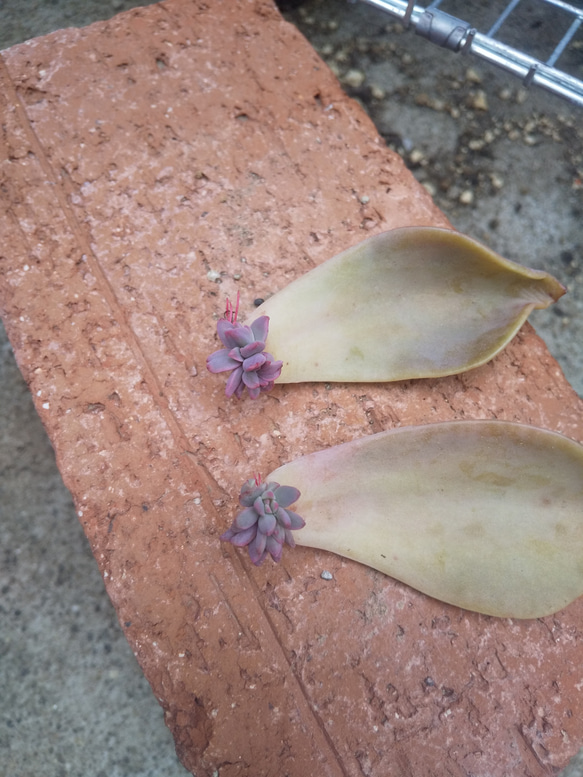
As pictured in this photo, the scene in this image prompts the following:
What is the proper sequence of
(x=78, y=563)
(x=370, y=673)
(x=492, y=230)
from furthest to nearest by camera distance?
(x=492, y=230) → (x=78, y=563) → (x=370, y=673)

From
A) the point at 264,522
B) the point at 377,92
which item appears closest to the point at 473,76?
the point at 377,92

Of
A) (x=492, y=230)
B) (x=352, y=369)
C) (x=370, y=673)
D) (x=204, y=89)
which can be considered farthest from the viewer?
(x=492, y=230)

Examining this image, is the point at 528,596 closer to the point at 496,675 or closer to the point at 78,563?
the point at 496,675

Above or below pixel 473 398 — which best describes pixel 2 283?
below

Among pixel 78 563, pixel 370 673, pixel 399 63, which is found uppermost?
pixel 399 63

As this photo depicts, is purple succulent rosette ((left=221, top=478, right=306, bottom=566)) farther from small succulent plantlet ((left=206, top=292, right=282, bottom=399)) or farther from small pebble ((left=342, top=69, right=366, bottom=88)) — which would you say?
small pebble ((left=342, top=69, right=366, bottom=88))

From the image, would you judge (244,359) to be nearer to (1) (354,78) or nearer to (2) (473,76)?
(1) (354,78)

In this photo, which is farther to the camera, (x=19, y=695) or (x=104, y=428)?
(x=19, y=695)

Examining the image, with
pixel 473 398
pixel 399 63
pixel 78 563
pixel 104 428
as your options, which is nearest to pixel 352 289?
pixel 473 398
